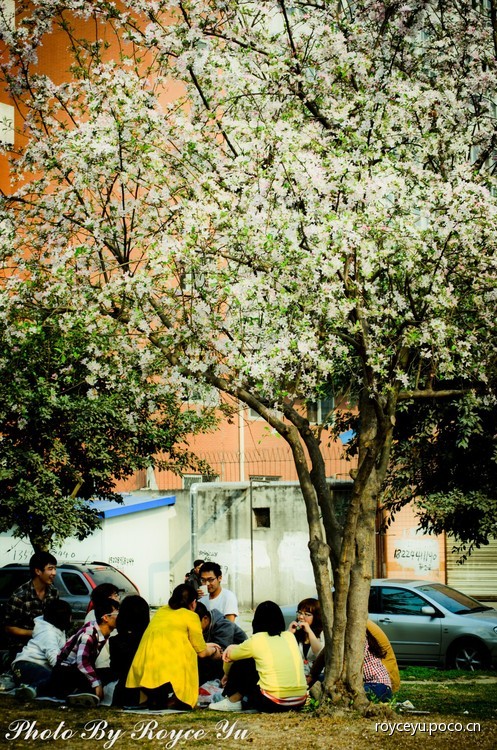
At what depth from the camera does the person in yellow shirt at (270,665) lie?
9188mm

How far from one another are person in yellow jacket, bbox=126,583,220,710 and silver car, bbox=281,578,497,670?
7.57 metres

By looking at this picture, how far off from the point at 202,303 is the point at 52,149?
8.32ft

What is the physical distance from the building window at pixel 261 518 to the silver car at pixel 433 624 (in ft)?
22.5

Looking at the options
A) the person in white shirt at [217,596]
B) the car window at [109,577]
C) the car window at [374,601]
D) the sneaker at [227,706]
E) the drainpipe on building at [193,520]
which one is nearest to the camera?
the sneaker at [227,706]

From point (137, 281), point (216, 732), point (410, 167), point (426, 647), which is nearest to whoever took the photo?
point (216, 732)

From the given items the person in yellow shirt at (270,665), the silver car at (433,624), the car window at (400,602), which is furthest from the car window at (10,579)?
the person in yellow shirt at (270,665)

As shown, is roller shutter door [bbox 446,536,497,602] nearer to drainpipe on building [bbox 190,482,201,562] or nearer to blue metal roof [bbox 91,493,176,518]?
drainpipe on building [bbox 190,482,201,562]

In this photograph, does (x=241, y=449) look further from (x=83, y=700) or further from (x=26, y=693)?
(x=83, y=700)

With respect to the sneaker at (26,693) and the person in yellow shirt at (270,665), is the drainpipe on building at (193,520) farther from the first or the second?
the person in yellow shirt at (270,665)

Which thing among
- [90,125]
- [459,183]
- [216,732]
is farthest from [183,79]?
[216,732]

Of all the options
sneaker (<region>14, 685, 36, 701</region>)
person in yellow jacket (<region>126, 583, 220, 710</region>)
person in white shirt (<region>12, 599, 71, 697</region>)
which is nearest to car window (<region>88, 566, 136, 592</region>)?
person in white shirt (<region>12, 599, 71, 697</region>)

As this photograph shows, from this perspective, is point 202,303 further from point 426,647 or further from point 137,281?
point 426,647

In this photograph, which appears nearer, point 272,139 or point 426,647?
point 272,139

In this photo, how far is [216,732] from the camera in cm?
848
